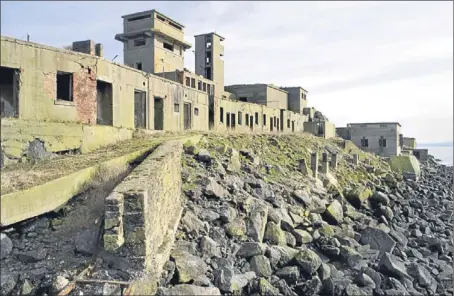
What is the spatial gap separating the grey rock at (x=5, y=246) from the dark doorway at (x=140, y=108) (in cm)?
1055

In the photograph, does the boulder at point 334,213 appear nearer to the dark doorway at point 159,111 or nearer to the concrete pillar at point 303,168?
the concrete pillar at point 303,168

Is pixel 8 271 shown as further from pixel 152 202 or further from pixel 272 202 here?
pixel 272 202

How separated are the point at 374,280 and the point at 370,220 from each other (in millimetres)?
6092

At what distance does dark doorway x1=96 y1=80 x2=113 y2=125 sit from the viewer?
51.9 feet

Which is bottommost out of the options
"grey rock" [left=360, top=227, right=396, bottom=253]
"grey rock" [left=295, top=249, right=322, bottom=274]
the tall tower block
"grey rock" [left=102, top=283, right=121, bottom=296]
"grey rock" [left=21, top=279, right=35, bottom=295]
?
"grey rock" [left=360, top=227, right=396, bottom=253]

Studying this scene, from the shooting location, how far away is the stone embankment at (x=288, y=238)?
9337 mm

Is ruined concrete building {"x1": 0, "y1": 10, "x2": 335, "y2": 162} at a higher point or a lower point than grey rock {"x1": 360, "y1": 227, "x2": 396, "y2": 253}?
higher

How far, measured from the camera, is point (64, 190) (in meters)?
9.52

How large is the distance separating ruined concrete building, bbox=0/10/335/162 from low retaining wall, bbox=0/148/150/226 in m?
3.30

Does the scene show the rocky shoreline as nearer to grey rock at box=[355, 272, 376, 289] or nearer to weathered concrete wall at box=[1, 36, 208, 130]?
grey rock at box=[355, 272, 376, 289]

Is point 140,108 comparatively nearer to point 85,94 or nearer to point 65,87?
point 85,94

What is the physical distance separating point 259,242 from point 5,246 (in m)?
6.16

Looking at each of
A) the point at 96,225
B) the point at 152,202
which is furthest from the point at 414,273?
the point at 96,225

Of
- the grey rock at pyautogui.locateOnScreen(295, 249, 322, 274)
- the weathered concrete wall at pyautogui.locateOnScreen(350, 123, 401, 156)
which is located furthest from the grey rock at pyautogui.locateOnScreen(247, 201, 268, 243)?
the weathered concrete wall at pyautogui.locateOnScreen(350, 123, 401, 156)
